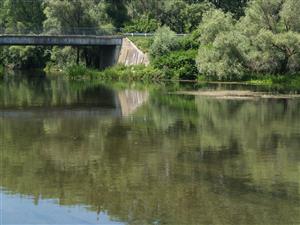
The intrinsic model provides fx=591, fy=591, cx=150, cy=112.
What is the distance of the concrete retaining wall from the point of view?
3131 inches

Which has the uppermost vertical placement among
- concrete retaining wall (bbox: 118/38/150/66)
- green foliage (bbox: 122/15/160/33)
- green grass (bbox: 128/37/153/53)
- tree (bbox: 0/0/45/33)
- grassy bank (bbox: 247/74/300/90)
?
tree (bbox: 0/0/45/33)

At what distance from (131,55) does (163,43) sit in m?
6.01

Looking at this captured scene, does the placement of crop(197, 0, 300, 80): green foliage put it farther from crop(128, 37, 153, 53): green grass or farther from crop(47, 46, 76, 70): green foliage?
crop(47, 46, 76, 70): green foliage

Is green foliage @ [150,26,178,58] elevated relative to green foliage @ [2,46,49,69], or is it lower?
elevated

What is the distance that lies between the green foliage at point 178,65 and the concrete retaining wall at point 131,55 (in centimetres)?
367

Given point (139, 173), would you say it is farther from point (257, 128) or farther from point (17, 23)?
point (17, 23)

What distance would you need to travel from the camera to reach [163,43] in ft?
254

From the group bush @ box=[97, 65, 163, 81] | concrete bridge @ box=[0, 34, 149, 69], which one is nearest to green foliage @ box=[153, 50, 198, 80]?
bush @ box=[97, 65, 163, 81]

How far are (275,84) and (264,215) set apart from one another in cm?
4915

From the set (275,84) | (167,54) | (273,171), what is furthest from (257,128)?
(167,54)

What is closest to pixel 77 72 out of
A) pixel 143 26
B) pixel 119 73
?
pixel 119 73

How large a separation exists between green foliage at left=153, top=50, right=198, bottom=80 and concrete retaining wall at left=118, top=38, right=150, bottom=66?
3.67 m

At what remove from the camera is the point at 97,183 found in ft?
60.1

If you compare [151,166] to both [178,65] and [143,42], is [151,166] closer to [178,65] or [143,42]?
[178,65]
